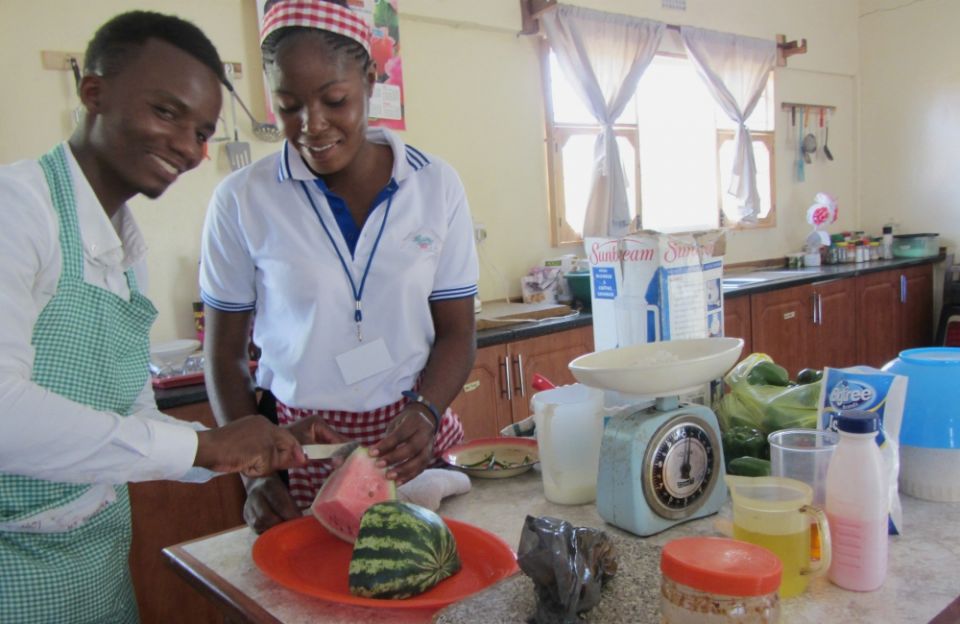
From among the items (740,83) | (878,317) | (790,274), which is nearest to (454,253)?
(790,274)

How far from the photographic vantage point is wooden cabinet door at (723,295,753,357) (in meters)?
4.12

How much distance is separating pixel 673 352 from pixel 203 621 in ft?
6.48

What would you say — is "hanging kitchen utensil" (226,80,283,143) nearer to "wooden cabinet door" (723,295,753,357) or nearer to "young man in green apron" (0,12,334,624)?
"young man in green apron" (0,12,334,624)

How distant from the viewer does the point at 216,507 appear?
2412mm

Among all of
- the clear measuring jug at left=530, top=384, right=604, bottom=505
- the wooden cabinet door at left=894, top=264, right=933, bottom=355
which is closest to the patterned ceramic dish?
the clear measuring jug at left=530, top=384, right=604, bottom=505

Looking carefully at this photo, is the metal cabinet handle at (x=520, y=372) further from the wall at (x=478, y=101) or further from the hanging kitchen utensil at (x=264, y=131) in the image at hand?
the hanging kitchen utensil at (x=264, y=131)

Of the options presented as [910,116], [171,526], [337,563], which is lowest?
[171,526]

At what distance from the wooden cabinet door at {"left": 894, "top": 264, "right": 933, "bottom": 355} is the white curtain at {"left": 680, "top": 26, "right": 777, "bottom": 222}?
148 centimetres

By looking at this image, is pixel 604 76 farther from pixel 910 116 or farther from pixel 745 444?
pixel 745 444

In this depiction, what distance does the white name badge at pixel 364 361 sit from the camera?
1.46 meters

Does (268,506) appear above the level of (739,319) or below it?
above

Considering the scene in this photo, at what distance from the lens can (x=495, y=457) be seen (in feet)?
5.07

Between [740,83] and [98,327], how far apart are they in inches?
199

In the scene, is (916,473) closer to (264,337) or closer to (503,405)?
(264,337)
